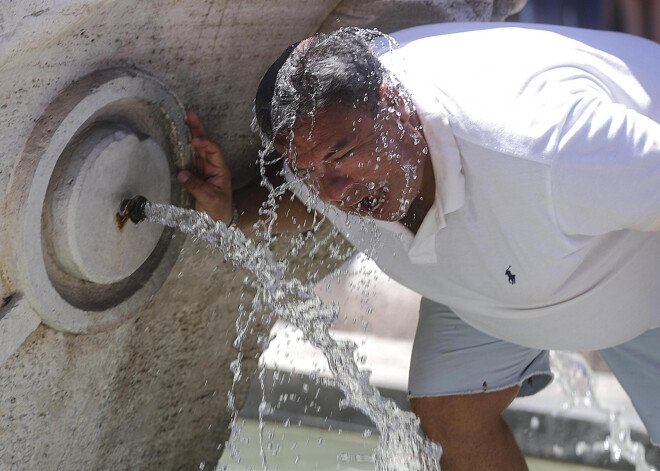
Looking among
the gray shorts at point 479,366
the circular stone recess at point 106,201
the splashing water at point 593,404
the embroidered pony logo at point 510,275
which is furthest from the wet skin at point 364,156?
the splashing water at point 593,404

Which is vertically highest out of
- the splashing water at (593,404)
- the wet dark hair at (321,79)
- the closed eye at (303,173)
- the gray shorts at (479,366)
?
the wet dark hair at (321,79)

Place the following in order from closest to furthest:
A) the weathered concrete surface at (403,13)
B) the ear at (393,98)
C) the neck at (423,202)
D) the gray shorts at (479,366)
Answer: the ear at (393,98)
the neck at (423,202)
the gray shorts at (479,366)
the weathered concrete surface at (403,13)

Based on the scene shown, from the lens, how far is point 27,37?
169cm

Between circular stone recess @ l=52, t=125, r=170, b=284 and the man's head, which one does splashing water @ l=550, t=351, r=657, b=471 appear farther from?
circular stone recess @ l=52, t=125, r=170, b=284

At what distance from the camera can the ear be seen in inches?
75.2

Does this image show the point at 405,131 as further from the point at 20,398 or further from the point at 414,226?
the point at 20,398

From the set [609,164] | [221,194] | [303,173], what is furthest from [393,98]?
[221,194]

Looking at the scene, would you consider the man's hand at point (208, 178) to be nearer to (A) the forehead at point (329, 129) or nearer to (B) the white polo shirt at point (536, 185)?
(B) the white polo shirt at point (536, 185)

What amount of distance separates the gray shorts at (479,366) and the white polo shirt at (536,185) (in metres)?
0.16

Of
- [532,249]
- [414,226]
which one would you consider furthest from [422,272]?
[532,249]

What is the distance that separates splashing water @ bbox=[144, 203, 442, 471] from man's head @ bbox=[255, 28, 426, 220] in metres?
0.37

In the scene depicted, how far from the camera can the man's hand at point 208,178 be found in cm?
229

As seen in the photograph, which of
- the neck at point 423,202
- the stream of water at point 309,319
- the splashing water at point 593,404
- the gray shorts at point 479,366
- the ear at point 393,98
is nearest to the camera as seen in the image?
the ear at point 393,98

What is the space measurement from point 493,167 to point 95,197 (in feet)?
2.75
